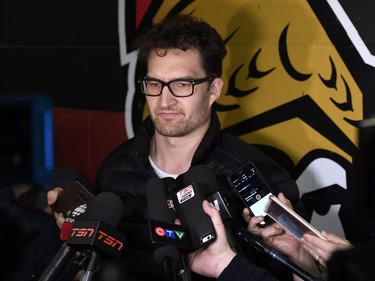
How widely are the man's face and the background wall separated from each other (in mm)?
412

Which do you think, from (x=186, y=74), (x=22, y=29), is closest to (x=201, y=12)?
(x=186, y=74)

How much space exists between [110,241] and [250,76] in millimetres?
1122

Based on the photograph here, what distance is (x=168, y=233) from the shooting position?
1.02 m

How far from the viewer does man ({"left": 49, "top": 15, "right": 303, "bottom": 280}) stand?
5.34ft

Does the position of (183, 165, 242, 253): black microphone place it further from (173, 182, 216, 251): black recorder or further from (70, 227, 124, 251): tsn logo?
(70, 227, 124, 251): tsn logo

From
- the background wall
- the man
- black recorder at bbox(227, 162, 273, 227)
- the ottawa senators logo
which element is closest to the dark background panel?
the background wall

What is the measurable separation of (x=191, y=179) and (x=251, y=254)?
257mm

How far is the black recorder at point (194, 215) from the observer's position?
109 centimetres

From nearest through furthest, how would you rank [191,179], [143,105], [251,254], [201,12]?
1. [191,179]
2. [251,254]
3. [201,12]
4. [143,105]

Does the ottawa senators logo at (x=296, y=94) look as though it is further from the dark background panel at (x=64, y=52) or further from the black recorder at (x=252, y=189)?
the black recorder at (x=252, y=189)

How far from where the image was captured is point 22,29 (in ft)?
7.99

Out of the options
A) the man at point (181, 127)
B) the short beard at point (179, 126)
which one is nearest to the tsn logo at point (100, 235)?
the man at point (181, 127)

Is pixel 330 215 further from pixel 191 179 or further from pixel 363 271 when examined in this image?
pixel 363 271

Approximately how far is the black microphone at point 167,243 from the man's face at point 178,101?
448 mm
